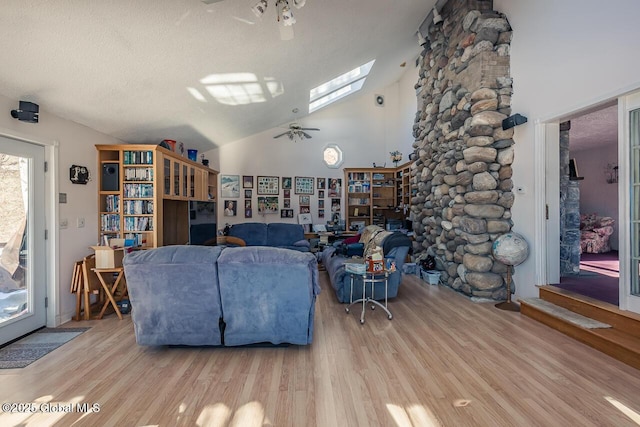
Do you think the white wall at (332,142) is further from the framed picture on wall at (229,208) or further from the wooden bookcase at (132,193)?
the wooden bookcase at (132,193)

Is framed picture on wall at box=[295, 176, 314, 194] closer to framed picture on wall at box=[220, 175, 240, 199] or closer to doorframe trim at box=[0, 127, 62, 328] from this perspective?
framed picture on wall at box=[220, 175, 240, 199]

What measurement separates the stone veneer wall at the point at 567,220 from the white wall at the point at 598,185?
3467 mm

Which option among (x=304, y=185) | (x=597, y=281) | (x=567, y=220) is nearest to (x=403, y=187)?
(x=304, y=185)

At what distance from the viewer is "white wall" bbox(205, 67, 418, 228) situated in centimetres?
707

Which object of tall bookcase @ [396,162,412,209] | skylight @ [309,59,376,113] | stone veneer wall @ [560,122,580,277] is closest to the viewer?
stone veneer wall @ [560,122,580,277]

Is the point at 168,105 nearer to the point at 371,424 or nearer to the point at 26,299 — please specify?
the point at 26,299

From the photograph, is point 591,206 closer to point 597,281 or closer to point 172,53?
point 597,281

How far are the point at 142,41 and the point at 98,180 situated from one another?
2096 millimetres

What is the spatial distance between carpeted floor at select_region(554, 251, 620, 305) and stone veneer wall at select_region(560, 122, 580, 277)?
0.20 metres

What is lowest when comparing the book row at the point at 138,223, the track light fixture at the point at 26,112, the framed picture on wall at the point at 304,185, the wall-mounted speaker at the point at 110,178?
the book row at the point at 138,223

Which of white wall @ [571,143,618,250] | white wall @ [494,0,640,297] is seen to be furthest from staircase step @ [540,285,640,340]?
white wall @ [571,143,618,250]

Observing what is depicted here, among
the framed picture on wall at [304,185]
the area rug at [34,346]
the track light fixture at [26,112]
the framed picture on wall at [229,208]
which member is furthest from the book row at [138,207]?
the framed picture on wall at [304,185]

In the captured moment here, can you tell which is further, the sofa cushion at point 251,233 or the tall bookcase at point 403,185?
the tall bookcase at point 403,185

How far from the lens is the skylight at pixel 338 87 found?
5.95 metres
